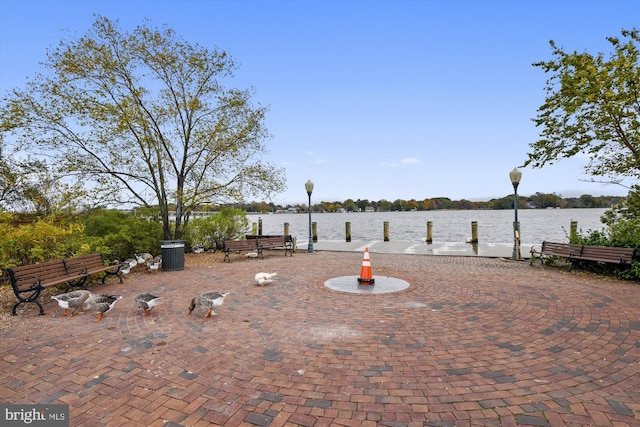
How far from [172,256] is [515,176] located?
12465 millimetres

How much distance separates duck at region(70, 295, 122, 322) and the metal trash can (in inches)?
173

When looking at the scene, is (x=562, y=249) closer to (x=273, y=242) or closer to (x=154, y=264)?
(x=273, y=242)

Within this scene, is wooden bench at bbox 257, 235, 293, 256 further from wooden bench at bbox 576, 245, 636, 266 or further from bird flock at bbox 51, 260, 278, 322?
wooden bench at bbox 576, 245, 636, 266

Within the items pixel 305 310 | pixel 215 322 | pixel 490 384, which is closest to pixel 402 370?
pixel 490 384

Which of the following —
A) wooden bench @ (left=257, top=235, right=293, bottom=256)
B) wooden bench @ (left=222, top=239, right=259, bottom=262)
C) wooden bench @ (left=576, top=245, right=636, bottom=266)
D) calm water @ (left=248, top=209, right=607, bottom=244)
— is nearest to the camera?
wooden bench @ (left=576, top=245, right=636, bottom=266)

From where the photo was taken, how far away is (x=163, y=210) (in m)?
13.0

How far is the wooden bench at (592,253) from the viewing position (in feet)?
26.7

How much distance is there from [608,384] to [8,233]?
37.2 feet

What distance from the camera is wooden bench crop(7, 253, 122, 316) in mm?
5844

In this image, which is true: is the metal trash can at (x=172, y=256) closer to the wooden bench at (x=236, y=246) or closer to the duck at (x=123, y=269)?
the duck at (x=123, y=269)

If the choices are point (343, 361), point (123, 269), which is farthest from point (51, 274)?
point (343, 361)

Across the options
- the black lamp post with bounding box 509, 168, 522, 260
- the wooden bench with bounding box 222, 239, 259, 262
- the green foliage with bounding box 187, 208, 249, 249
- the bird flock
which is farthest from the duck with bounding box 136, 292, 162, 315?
the black lamp post with bounding box 509, 168, 522, 260

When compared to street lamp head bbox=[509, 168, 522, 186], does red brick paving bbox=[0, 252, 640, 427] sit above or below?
below

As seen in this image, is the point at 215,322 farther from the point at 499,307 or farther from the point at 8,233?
the point at 8,233
